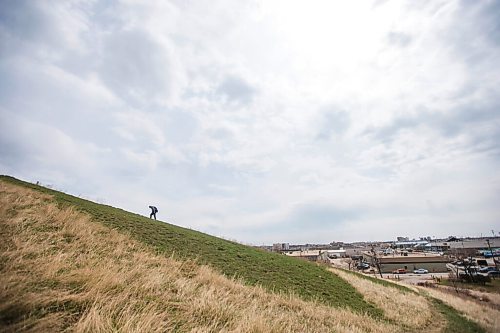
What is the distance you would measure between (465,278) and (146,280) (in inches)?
2584

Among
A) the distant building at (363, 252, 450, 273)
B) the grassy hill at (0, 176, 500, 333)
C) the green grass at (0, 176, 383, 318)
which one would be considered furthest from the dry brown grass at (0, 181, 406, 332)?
the distant building at (363, 252, 450, 273)

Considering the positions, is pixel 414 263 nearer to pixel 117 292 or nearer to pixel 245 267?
pixel 245 267

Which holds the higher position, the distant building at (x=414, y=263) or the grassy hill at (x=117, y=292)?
the distant building at (x=414, y=263)

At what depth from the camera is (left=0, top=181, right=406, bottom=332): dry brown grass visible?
431 centimetres

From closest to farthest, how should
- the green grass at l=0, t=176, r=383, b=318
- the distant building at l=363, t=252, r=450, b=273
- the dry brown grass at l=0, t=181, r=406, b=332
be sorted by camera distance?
the dry brown grass at l=0, t=181, r=406, b=332, the green grass at l=0, t=176, r=383, b=318, the distant building at l=363, t=252, r=450, b=273

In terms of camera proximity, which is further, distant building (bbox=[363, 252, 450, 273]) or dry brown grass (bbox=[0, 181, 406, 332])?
distant building (bbox=[363, 252, 450, 273])

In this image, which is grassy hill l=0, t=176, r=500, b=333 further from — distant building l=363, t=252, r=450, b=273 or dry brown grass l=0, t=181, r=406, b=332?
distant building l=363, t=252, r=450, b=273

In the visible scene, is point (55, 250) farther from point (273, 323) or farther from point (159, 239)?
point (159, 239)

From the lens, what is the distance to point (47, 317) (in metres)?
4.04

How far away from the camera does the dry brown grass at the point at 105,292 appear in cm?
431

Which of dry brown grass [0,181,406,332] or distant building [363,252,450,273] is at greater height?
distant building [363,252,450,273]

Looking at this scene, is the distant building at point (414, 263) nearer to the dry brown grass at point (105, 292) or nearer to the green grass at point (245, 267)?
the green grass at point (245, 267)

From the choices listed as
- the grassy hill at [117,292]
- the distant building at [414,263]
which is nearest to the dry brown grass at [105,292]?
the grassy hill at [117,292]

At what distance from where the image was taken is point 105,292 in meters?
5.38
